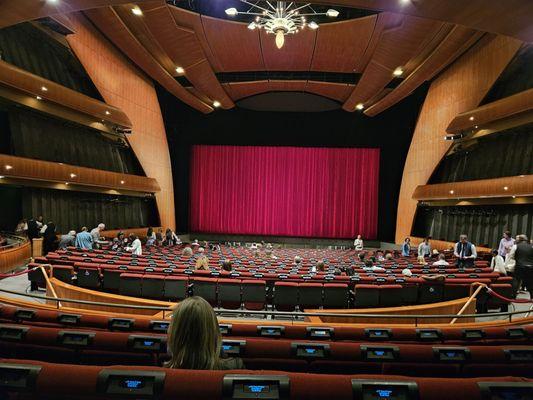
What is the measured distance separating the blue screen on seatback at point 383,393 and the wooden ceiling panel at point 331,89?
1801 cm

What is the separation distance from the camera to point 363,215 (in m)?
22.0

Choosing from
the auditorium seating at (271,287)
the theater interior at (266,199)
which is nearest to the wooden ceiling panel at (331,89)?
the theater interior at (266,199)

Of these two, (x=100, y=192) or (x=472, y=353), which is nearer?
(x=472, y=353)

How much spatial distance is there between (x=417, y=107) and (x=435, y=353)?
62.1 feet

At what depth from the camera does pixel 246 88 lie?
19.6m

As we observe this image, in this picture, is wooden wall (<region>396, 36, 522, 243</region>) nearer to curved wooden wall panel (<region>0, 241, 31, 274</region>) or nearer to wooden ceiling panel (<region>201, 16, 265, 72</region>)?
wooden ceiling panel (<region>201, 16, 265, 72</region>)

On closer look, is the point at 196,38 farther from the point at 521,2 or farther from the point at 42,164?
the point at 521,2

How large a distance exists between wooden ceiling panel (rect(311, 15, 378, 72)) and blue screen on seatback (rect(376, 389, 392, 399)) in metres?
13.0

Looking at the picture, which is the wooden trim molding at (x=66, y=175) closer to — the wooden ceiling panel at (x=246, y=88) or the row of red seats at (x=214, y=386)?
the wooden ceiling panel at (x=246, y=88)

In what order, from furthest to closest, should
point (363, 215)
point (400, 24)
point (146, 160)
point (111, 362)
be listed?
1. point (363, 215)
2. point (146, 160)
3. point (400, 24)
4. point (111, 362)

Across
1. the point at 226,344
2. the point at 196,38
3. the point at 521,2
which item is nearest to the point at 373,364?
the point at 226,344

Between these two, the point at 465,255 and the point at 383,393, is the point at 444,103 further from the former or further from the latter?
the point at 383,393

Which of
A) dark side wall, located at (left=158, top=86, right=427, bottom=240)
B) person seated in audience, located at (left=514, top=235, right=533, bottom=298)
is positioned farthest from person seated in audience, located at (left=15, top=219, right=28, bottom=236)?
person seated in audience, located at (left=514, top=235, right=533, bottom=298)

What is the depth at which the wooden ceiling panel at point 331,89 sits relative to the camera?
18.3 meters
